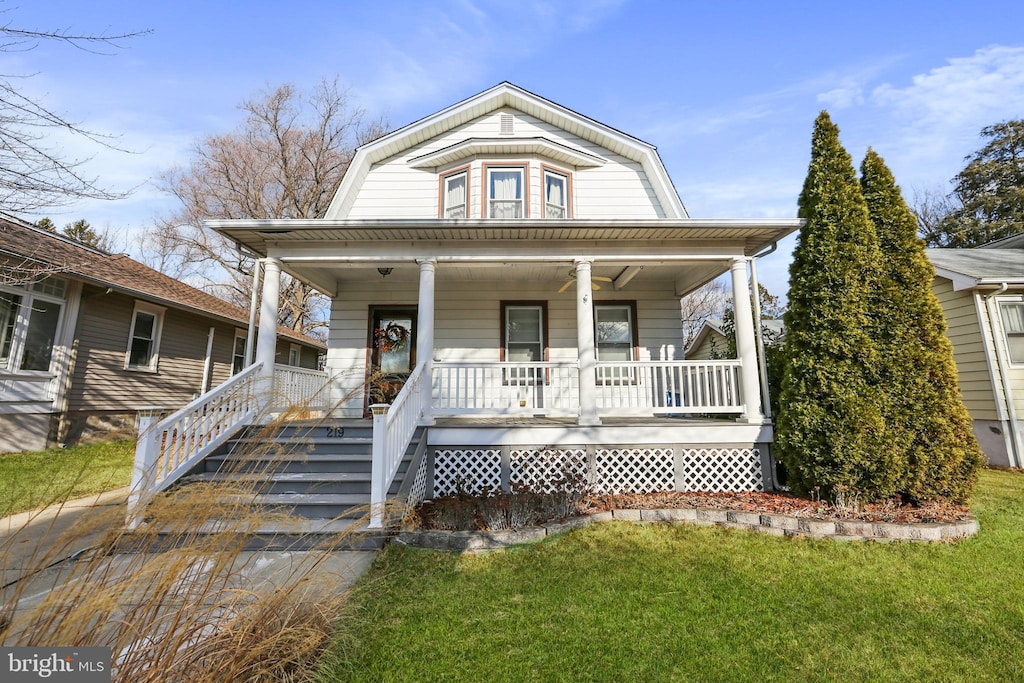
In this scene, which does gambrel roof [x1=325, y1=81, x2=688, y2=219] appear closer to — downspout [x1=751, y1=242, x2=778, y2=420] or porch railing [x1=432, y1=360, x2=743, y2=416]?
downspout [x1=751, y1=242, x2=778, y2=420]

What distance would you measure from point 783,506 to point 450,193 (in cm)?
801

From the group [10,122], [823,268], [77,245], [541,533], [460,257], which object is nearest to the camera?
[541,533]

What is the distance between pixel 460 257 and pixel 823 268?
16.6 ft

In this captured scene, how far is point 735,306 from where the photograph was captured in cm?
699

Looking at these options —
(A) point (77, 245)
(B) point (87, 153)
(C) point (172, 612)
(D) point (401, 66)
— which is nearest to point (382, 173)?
(D) point (401, 66)

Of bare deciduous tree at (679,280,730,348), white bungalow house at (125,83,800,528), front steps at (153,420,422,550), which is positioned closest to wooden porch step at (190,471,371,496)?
front steps at (153,420,422,550)

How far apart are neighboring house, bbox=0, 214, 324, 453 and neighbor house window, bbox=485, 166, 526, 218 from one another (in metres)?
5.42

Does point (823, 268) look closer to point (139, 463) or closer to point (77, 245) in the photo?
point (139, 463)

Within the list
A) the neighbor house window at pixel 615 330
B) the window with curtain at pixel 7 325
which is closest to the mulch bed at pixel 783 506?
the neighbor house window at pixel 615 330

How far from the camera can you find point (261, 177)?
66.3ft

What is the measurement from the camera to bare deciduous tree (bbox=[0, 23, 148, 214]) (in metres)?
5.00

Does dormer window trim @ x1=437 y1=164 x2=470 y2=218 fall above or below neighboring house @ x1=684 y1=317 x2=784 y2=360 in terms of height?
above

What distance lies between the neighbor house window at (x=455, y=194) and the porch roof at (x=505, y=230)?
2.48 m

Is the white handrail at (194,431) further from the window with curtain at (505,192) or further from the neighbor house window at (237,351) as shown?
the neighbor house window at (237,351)
